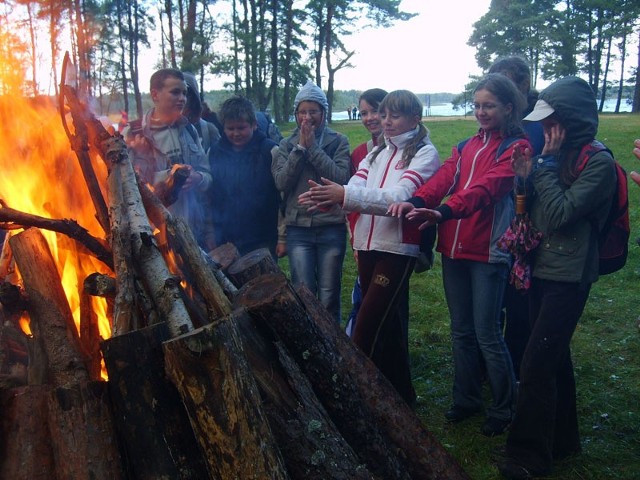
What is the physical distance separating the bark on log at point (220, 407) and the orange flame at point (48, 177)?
126 centimetres

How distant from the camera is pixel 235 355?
208cm

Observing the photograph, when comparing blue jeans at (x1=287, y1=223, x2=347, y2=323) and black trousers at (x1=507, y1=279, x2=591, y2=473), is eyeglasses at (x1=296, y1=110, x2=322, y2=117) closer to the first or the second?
blue jeans at (x1=287, y1=223, x2=347, y2=323)

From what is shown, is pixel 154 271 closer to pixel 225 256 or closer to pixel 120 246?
pixel 120 246

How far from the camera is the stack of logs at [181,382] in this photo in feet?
6.65

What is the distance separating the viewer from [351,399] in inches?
100

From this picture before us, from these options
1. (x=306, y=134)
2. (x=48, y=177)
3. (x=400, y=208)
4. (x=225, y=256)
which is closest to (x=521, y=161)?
(x=400, y=208)

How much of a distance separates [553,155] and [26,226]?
2790mm

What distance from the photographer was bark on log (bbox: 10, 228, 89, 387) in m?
2.51

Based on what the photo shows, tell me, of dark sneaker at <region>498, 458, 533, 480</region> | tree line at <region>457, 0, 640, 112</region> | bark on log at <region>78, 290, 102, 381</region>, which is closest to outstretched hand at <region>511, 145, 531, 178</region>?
dark sneaker at <region>498, 458, 533, 480</region>

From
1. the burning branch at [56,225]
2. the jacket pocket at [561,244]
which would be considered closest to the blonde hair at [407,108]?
the jacket pocket at [561,244]

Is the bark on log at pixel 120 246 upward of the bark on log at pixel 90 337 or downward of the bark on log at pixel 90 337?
upward

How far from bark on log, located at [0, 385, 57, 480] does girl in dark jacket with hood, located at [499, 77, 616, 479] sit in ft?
7.85

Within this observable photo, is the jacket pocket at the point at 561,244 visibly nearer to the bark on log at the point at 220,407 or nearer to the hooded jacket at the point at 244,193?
the bark on log at the point at 220,407

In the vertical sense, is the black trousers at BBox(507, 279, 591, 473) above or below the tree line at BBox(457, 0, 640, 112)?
below
